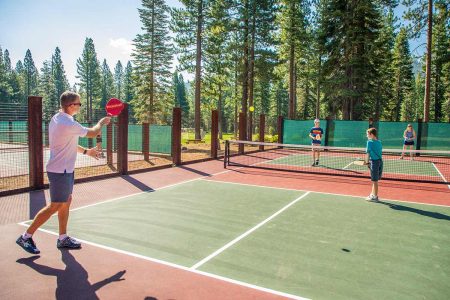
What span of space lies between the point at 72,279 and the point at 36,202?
15.6 ft

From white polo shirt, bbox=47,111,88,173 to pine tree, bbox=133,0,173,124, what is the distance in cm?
3480

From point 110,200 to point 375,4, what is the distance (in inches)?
1307

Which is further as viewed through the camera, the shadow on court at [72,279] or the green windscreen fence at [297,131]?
the green windscreen fence at [297,131]

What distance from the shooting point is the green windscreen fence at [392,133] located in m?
22.0

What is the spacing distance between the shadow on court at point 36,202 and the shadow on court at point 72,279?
2.72m

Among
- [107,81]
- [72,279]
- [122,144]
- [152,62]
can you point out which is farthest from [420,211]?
[107,81]

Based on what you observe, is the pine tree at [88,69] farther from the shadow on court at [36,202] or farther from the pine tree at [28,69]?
the shadow on court at [36,202]

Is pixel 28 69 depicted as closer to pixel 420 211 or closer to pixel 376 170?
pixel 376 170

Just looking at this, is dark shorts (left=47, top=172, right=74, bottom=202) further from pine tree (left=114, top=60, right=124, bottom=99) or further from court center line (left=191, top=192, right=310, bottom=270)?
pine tree (left=114, top=60, right=124, bottom=99)

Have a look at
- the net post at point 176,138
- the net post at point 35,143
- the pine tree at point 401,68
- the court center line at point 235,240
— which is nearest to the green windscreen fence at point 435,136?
the net post at point 176,138

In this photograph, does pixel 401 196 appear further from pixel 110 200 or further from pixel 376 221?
pixel 110 200

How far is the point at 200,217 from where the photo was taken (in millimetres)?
6895

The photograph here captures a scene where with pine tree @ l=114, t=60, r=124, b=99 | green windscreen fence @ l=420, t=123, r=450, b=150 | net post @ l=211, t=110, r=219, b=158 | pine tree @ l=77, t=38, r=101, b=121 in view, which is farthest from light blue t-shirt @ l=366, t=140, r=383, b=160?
pine tree @ l=114, t=60, r=124, b=99

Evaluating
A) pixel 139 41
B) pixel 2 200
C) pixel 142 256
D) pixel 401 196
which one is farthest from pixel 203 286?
pixel 139 41
